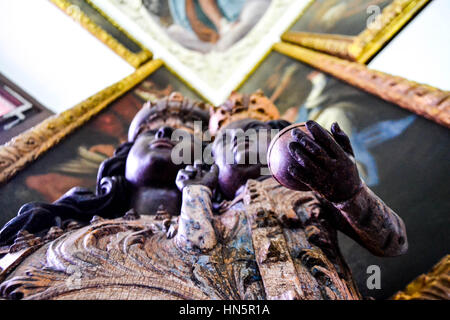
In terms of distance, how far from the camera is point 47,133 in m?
3.00

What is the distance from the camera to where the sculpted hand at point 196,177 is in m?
1.52

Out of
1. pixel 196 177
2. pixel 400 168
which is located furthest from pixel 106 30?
pixel 400 168

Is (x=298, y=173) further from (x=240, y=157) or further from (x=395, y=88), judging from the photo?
(x=395, y=88)

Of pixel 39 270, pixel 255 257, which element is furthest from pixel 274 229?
pixel 39 270

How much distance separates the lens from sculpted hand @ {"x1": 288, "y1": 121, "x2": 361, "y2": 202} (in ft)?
3.30

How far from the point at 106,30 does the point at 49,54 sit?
47.8 inches

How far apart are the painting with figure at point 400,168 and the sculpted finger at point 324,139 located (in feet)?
3.69

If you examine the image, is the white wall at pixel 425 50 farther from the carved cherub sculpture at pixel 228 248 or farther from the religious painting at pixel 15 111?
the religious painting at pixel 15 111

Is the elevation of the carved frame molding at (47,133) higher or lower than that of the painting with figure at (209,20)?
lower

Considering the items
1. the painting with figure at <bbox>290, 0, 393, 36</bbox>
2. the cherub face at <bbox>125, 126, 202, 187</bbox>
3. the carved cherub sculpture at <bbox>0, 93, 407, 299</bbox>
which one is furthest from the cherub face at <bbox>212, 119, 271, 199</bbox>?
the painting with figure at <bbox>290, 0, 393, 36</bbox>

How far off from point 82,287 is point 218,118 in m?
1.75

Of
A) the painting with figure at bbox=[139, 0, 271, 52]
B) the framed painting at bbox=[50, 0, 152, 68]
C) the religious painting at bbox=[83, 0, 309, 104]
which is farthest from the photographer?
the painting with figure at bbox=[139, 0, 271, 52]

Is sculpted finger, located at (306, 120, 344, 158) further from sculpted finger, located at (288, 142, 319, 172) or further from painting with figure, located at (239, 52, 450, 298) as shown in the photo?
painting with figure, located at (239, 52, 450, 298)

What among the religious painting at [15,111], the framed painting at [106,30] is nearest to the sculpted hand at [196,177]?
the religious painting at [15,111]
